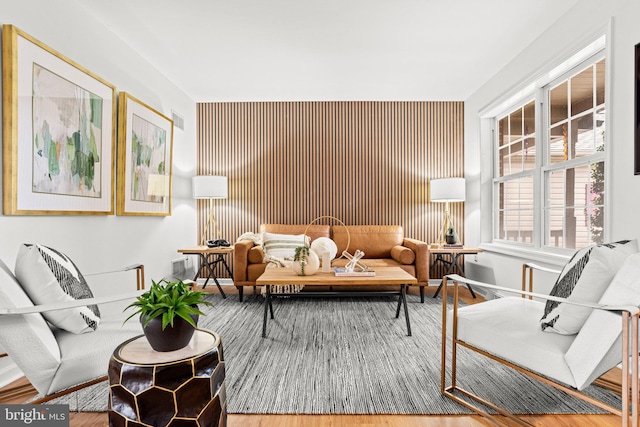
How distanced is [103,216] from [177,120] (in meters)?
1.88

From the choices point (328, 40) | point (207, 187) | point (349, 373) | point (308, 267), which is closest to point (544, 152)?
point (328, 40)

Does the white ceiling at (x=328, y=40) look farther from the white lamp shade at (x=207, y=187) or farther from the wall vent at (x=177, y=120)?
the white lamp shade at (x=207, y=187)

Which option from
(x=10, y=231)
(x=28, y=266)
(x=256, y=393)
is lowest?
(x=256, y=393)

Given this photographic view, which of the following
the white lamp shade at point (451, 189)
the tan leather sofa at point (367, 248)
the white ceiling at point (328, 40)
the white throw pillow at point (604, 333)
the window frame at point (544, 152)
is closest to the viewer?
the white throw pillow at point (604, 333)

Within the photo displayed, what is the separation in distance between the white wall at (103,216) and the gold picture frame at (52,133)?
11 cm

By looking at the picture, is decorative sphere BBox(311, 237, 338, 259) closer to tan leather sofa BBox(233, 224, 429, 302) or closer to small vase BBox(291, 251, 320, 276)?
tan leather sofa BBox(233, 224, 429, 302)

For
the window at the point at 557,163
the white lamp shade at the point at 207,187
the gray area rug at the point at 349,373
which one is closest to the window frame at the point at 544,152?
the window at the point at 557,163

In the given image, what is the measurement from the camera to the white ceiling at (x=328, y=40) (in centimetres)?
264

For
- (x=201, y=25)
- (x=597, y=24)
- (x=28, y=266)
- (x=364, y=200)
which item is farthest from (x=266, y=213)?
(x=597, y=24)

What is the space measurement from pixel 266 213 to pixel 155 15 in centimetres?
266

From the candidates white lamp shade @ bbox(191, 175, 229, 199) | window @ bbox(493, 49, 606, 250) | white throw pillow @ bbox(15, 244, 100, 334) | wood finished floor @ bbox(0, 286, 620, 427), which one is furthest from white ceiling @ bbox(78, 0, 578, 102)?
wood finished floor @ bbox(0, 286, 620, 427)

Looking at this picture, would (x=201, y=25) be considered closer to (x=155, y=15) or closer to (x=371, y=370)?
(x=155, y=15)

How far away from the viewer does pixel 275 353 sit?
8.01ft

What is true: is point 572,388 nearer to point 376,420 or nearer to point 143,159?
point 376,420
